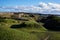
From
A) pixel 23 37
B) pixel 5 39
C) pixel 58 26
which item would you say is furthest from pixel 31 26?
pixel 5 39

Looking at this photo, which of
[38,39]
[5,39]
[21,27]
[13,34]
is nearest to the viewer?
[5,39]

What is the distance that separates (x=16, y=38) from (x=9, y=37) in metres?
1.34

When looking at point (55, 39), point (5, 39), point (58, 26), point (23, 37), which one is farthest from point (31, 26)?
point (5, 39)

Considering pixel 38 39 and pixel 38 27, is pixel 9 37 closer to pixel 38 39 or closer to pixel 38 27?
pixel 38 39

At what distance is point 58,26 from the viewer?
3130 inches

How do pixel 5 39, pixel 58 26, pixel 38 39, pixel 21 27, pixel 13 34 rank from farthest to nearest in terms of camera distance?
pixel 58 26 → pixel 21 27 → pixel 38 39 → pixel 13 34 → pixel 5 39

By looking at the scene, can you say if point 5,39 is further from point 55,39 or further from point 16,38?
point 55,39

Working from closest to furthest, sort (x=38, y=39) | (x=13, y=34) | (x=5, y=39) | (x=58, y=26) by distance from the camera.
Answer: (x=5, y=39) → (x=13, y=34) → (x=38, y=39) → (x=58, y=26)

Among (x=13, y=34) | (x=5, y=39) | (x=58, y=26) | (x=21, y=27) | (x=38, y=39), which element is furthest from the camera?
(x=58, y=26)

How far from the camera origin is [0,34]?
3356 cm

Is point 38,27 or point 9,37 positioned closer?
point 9,37

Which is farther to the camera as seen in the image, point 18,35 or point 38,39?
point 38,39

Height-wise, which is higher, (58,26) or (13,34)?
(13,34)

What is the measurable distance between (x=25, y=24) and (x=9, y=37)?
33.0m
